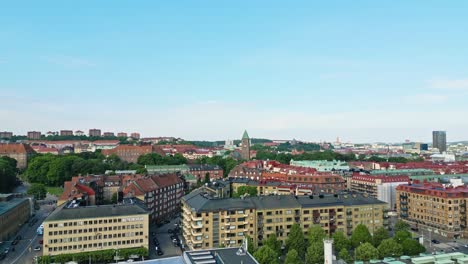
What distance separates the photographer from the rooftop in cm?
5373

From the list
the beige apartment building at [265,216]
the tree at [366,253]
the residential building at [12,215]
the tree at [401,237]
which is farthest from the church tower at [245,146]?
the tree at [366,253]

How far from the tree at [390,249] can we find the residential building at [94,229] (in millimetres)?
32339

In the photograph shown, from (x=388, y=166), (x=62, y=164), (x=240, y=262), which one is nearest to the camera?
(x=240, y=262)

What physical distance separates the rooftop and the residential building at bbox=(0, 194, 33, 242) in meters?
12.9

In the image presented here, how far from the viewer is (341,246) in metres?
52.5

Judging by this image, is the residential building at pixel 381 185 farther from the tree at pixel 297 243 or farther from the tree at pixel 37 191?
the tree at pixel 37 191

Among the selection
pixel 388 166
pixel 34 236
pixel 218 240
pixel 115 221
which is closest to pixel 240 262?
pixel 218 240

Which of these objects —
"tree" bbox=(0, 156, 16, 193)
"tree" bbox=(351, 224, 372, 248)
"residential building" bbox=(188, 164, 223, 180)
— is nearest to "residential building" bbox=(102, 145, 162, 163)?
"residential building" bbox=(188, 164, 223, 180)

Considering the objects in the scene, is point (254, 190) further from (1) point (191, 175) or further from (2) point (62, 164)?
(2) point (62, 164)

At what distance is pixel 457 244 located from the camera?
2436 inches

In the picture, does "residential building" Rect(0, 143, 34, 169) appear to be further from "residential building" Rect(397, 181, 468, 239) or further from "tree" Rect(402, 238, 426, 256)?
"tree" Rect(402, 238, 426, 256)

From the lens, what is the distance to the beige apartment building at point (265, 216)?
184ft

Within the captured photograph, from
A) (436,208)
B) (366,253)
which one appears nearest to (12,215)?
(366,253)

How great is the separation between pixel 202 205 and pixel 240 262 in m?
22.6
